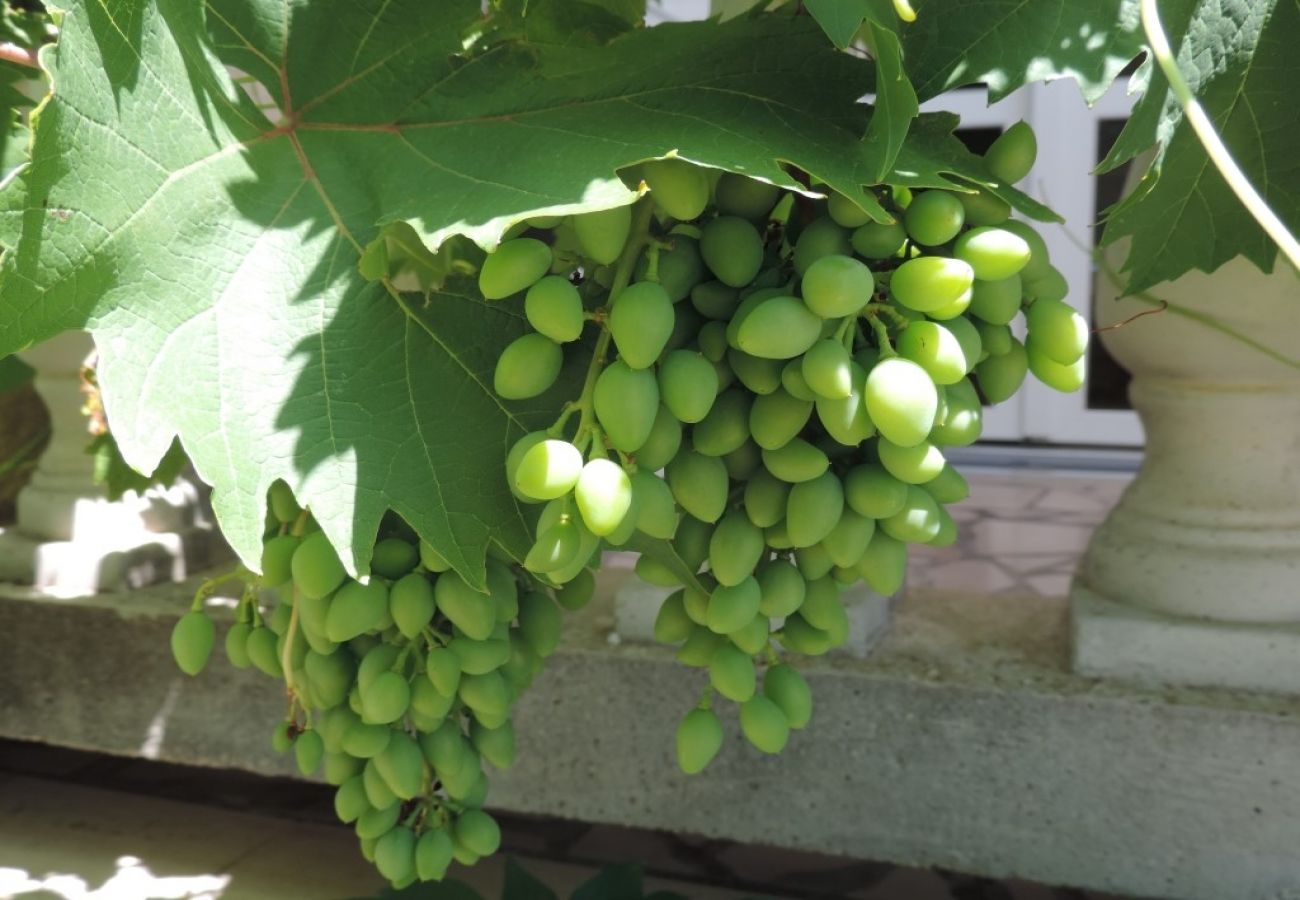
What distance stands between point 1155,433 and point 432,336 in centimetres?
77

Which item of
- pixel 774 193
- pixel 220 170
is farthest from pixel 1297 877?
pixel 220 170

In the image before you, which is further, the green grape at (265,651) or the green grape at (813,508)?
the green grape at (265,651)

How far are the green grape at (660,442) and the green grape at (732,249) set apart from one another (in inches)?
2.2

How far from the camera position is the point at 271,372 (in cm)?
46

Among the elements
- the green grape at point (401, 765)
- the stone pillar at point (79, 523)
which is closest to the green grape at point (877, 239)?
the green grape at point (401, 765)

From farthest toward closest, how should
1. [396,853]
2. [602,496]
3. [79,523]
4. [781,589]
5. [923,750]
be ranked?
[79,523] < [923,750] < [396,853] < [781,589] < [602,496]

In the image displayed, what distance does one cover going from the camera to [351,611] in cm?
52

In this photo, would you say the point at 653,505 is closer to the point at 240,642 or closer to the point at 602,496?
the point at 602,496

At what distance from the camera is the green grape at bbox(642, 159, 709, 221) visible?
0.42 metres

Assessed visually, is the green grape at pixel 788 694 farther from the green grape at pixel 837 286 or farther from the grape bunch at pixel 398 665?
the green grape at pixel 837 286

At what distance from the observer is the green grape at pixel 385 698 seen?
54cm

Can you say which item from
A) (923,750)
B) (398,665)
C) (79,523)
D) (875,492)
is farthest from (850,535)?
(79,523)

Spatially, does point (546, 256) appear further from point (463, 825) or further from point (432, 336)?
point (463, 825)

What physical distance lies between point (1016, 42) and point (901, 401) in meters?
0.16
